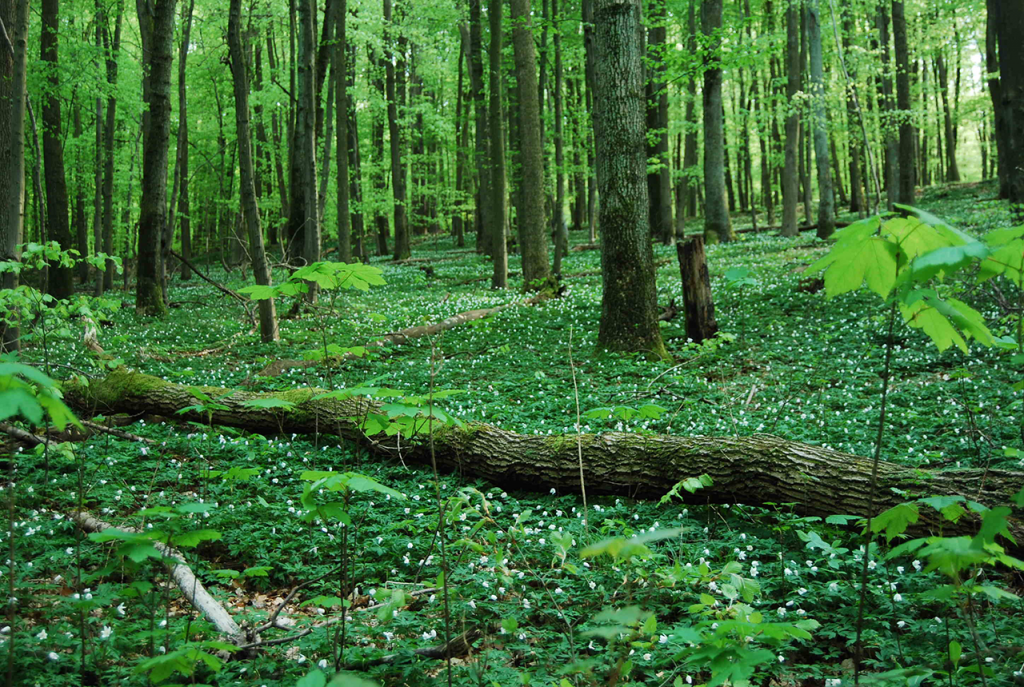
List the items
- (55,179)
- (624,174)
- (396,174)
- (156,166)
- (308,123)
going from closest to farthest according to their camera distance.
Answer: (624,174), (308,123), (156,166), (55,179), (396,174)

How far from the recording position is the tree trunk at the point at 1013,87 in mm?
8852

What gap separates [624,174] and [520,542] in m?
6.06

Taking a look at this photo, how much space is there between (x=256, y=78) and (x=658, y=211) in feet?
79.4

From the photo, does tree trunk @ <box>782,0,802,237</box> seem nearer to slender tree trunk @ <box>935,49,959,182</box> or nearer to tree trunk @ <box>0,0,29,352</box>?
slender tree trunk @ <box>935,49,959,182</box>

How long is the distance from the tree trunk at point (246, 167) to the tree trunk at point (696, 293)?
23.6ft

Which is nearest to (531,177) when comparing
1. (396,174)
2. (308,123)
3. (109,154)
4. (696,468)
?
(308,123)

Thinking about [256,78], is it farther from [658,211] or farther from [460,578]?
[460,578]

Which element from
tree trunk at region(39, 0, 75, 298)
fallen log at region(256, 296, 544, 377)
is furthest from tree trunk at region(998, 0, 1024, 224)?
tree trunk at region(39, 0, 75, 298)

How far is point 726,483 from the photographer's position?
4.52 m

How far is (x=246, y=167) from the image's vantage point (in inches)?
458

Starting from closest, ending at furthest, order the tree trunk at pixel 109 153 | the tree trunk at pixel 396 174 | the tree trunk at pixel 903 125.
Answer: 1. the tree trunk at pixel 109 153
2. the tree trunk at pixel 903 125
3. the tree trunk at pixel 396 174

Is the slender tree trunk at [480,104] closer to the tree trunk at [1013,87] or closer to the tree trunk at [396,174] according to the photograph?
the tree trunk at [396,174]

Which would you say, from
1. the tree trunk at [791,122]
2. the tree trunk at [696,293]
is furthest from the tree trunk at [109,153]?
the tree trunk at [791,122]

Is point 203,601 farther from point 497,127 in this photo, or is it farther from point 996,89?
point 996,89
